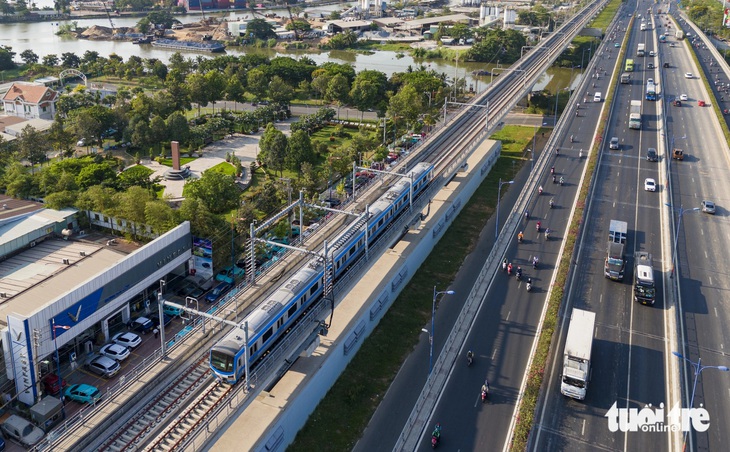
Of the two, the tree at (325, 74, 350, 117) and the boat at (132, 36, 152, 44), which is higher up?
the boat at (132, 36, 152, 44)

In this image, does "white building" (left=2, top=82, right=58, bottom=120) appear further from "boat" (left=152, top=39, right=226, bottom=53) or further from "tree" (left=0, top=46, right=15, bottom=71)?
"boat" (left=152, top=39, right=226, bottom=53)

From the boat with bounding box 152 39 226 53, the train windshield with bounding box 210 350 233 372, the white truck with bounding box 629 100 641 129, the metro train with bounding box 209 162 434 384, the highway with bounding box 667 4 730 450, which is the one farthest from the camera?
the boat with bounding box 152 39 226 53

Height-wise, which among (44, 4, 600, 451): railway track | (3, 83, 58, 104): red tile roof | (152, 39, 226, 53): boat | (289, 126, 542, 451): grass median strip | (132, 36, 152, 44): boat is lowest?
(289, 126, 542, 451): grass median strip

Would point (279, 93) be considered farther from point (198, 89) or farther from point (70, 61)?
point (70, 61)

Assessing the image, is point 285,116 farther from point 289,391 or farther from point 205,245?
point 289,391

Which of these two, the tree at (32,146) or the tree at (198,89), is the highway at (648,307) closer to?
the tree at (198,89)

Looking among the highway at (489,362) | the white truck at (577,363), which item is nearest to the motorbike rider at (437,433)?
the highway at (489,362)

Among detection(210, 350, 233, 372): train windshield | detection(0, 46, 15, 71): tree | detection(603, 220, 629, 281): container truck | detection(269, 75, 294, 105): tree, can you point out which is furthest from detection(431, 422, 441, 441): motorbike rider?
detection(0, 46, 15, 71): tree

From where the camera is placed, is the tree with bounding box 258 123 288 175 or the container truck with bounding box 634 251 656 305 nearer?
the container truck with bounding box 634 251 656 305
